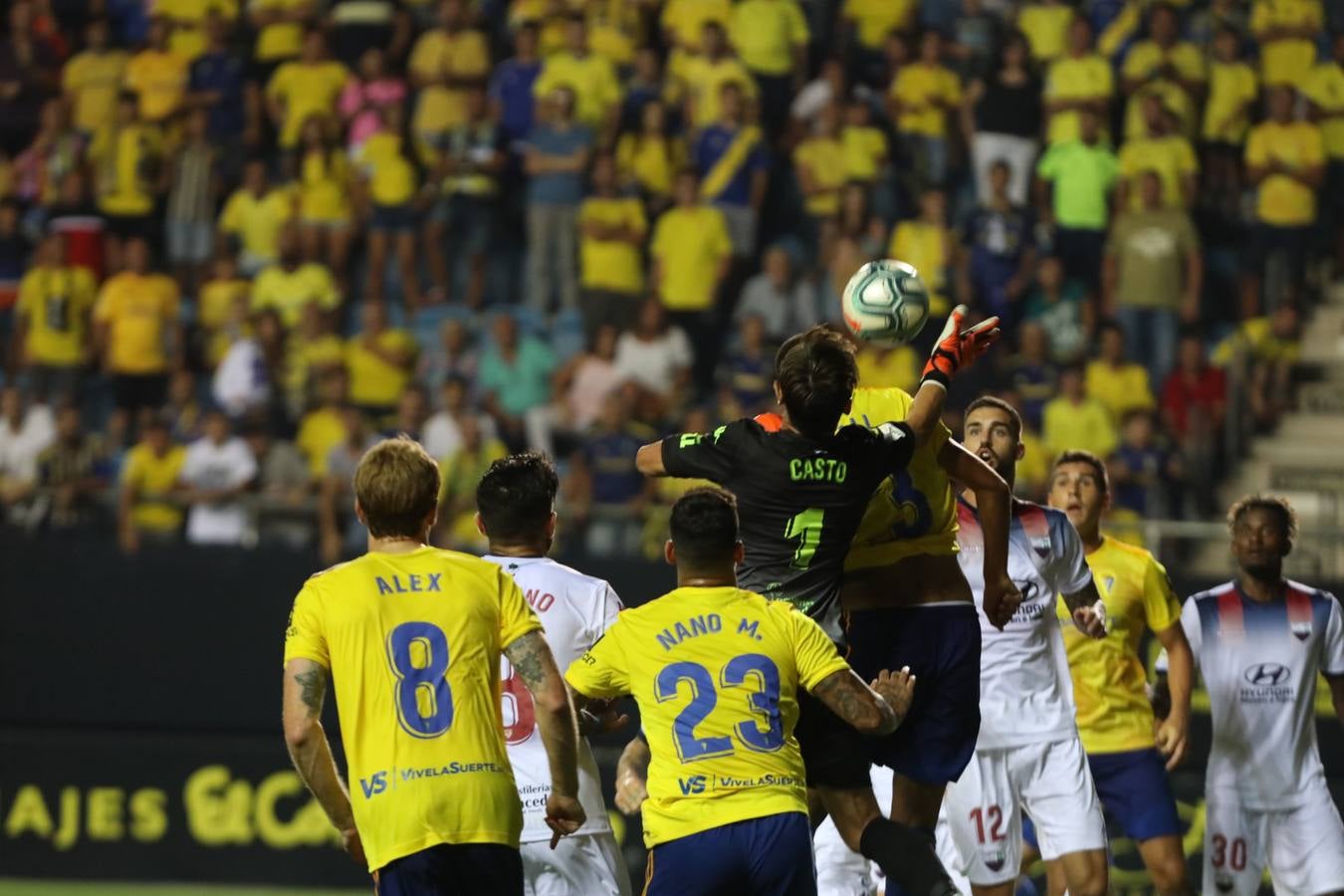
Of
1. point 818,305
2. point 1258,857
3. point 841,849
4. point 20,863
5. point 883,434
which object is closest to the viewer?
point 883,434

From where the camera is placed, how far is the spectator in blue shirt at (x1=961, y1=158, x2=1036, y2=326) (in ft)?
51.8

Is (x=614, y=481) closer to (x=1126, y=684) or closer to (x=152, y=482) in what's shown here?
(x=152, y=482)

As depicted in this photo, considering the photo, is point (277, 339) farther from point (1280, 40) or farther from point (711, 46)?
point (1280, 40)

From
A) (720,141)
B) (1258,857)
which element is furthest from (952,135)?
(1258,857)

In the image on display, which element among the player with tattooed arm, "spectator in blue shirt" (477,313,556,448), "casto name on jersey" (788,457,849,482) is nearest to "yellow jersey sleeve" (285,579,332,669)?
the player with tattooed arm

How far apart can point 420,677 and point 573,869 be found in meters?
1.75

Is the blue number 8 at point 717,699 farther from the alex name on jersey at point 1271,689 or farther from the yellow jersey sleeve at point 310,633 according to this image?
the alex name on jersey at point 1271,689

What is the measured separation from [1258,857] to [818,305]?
7032 millimetres

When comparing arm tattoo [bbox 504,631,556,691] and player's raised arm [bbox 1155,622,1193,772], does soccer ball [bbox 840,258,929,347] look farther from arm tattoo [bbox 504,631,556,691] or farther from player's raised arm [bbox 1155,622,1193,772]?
player's raised arm [bbox 1155,622,1193,772]

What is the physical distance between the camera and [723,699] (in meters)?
6.39

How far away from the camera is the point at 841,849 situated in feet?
29.2

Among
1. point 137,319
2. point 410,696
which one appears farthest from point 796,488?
point 137,319

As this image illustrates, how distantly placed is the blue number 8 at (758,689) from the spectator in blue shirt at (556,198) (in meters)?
10.8

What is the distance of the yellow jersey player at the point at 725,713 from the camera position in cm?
637
